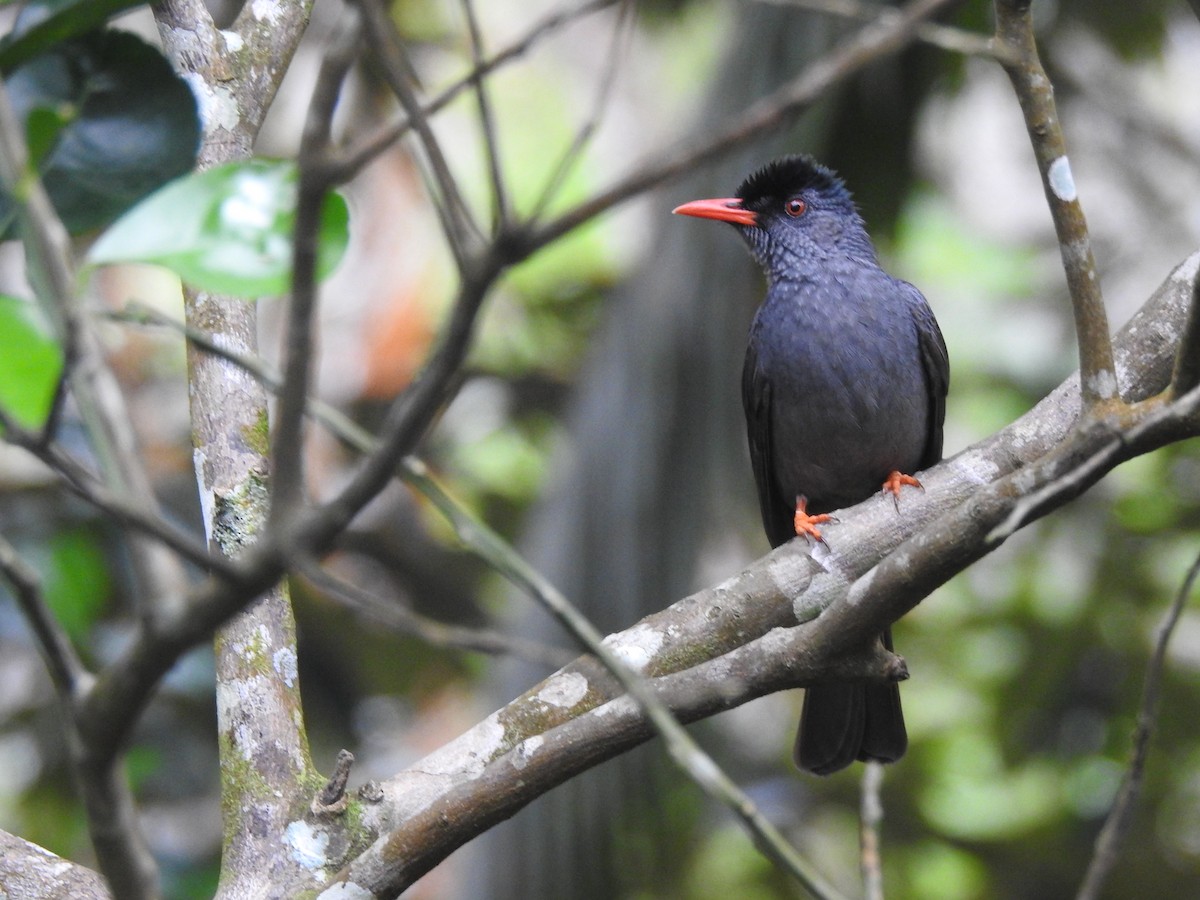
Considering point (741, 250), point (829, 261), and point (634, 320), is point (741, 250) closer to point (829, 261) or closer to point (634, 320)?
point (634, 320)

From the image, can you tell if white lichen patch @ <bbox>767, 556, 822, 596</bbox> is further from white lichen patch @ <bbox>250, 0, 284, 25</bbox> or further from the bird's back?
white lichen patch @ <bbox>250, 0, 284, 25</bbox>

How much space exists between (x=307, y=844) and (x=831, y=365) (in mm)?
2320

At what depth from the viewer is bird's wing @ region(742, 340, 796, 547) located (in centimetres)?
422

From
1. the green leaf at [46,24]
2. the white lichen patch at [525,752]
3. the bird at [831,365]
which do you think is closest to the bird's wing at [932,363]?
the bird at [831,365]

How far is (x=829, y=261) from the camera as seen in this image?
4.22 meters

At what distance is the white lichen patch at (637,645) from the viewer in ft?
7.98

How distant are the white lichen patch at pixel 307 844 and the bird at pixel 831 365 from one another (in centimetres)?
189

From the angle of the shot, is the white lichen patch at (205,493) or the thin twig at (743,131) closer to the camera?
the thin twig at (743,131)

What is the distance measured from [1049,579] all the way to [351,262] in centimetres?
477

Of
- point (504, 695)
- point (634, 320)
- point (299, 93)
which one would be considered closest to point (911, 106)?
point (634, 320)

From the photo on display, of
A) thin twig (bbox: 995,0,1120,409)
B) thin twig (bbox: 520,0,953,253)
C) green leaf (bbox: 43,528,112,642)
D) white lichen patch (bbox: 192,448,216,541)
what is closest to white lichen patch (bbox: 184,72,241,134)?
white lichen patch (bbox: 192,448,216,541)

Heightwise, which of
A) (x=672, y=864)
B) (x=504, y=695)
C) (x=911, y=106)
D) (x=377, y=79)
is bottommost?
(x=672, y=864)

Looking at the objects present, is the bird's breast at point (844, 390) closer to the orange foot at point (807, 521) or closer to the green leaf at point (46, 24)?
the orange foot at point (807, 521)

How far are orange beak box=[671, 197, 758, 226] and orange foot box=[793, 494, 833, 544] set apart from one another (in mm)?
1015
